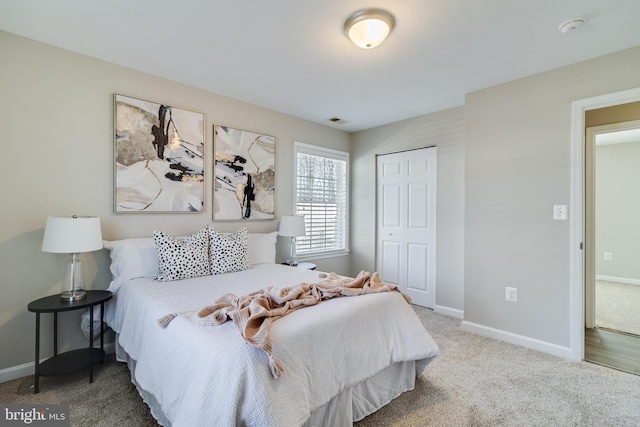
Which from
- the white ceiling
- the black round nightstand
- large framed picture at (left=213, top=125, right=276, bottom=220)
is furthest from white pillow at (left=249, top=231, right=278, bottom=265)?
the white ceiling

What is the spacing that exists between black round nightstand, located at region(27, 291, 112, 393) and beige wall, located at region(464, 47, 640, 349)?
3387mm

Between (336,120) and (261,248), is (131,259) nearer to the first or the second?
(261,248)

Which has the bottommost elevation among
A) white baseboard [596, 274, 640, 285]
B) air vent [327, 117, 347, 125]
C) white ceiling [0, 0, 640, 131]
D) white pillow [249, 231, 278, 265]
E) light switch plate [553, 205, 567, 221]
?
white baseboard [596, 274, 640, 285]

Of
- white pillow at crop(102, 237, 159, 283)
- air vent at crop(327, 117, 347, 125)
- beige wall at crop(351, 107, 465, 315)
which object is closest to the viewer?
white pillow at crop(102, 237, 159, 283)

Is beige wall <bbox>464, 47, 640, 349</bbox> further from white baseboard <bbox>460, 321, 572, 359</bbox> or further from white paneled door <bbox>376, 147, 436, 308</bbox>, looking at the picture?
white paneled door <bbox>376, 147, 436, 308</bbox>

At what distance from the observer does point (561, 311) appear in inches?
102

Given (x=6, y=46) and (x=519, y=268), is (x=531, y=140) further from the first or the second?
(x=6, y=46)

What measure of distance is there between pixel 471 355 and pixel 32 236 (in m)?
3.67

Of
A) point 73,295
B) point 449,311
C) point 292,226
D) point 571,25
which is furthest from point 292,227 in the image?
point 571,25

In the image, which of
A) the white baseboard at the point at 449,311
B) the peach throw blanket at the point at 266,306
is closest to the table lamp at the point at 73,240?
the peach throw blanket at the point at 266,306

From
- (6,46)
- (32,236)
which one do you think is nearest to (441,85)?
(6,46)

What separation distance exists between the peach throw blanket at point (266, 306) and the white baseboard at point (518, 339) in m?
1.46

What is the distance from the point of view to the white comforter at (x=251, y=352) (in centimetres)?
118

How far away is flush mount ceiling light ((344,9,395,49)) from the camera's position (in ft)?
6.15
